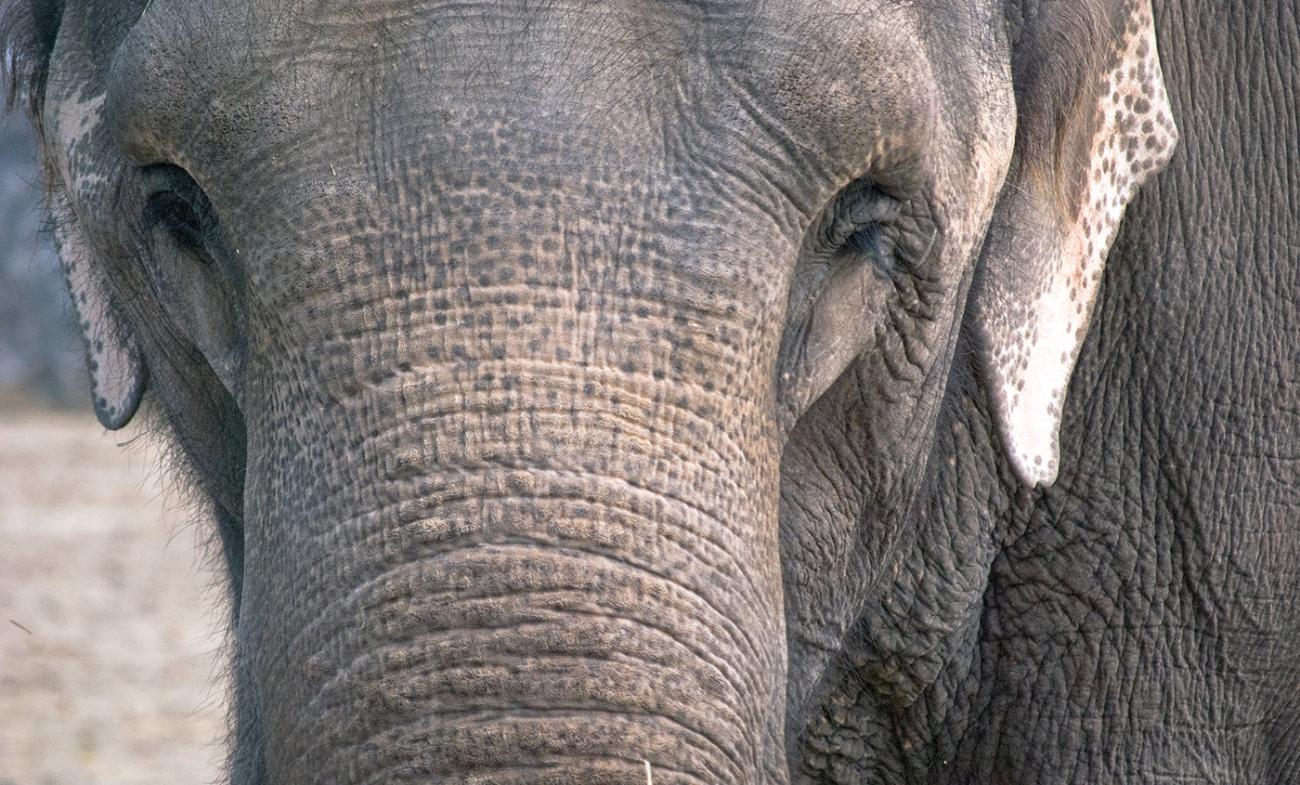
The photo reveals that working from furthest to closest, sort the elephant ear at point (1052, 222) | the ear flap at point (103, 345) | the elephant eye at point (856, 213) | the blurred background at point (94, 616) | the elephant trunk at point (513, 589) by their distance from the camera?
1. the blurred background at point (94, 616)
2. the ear flap at point (103, 345)
3. the elephant ear at point (1052, 222)
4. the elephant eye at point (856, 213)
5. the elephant trunk at point (513, 589)

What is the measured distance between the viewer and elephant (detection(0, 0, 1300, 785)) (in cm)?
197

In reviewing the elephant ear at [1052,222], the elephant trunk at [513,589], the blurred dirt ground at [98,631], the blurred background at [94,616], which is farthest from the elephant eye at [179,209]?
the blurred dirt ground at [98,631]

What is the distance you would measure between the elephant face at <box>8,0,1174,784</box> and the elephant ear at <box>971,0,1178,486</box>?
234 millimetres

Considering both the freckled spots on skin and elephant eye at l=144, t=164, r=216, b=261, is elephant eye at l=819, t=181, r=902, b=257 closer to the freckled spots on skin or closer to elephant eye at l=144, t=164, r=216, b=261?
the freckled spots on skin

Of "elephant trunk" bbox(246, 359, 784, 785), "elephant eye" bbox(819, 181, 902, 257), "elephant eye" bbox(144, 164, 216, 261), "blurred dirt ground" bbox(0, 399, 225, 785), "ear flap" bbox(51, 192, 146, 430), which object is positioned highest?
"blurred dirt ground" bbox(0, 399, 225, 785)

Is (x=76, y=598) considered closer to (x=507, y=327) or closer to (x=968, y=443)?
(x=968, y=443)

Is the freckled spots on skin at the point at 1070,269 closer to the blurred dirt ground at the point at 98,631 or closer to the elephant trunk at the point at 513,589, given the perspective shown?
the elephant trunk at the point at 513,589

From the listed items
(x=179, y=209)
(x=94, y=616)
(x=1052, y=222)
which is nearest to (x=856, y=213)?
(x=1052, y=222)

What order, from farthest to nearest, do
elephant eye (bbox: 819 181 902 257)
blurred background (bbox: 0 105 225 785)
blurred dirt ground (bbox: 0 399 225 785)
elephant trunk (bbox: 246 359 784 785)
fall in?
blurred dirt ground (bbox: 0 399 225 785) → blurred background (bbox: 0 105 225 785) → elephant eye (bbox: 819 181 902 257) → elephant trunk (bbox: 246 359 784 785)

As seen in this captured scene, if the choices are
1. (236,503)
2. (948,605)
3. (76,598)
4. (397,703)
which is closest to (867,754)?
(948,605)

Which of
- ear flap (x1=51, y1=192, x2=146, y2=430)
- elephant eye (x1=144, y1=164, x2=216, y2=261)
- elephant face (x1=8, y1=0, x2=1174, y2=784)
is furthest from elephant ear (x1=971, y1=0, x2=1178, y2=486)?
ear flap (x1=51, y1=192, x2=146, y2=430)

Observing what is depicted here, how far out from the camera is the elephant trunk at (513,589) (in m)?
1.93

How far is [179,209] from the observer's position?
2428 mm

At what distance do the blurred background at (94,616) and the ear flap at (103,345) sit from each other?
25 centimetres
